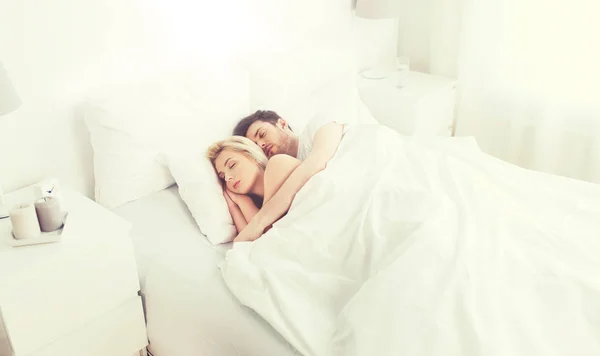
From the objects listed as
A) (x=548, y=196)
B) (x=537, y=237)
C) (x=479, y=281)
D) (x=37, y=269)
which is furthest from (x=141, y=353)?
(x=548, y=196)

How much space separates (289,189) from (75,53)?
79 centimetres

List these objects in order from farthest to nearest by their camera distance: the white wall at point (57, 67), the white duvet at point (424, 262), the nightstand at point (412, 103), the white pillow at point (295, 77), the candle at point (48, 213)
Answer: the nightstand at point (412, 103), the white pillow at point (295, 77), the white wall at point (57, 67), the candle at point (48, 213), the white duvet at point (424, 262)

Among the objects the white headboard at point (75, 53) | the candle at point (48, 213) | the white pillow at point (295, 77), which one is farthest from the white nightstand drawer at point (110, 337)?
the white pillow at point (295, 77)

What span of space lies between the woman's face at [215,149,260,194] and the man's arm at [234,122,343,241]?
122 millimetres

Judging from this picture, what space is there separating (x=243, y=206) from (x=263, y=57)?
2.61ft

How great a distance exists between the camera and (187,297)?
152 centimetres

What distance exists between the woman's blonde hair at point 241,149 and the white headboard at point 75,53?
391 millimetres

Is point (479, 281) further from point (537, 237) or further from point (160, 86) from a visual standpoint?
point (160, 86)

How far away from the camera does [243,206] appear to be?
70.8 inches

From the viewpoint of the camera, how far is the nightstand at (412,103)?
267 centimetres

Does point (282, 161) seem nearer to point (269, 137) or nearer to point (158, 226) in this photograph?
point (269, 137)

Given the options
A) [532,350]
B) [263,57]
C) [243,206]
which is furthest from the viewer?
[263,57]

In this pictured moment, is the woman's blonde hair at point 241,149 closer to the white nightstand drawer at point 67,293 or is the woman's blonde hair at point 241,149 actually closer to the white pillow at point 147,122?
the white pillow at point 147,122

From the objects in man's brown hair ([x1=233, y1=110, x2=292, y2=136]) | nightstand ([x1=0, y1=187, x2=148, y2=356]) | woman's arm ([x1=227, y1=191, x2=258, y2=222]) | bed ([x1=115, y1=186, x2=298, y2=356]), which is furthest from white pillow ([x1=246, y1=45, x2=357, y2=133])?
nightstand ([x1=0, y1=187, x2=148, y2=356])
